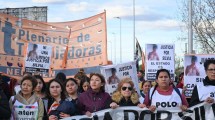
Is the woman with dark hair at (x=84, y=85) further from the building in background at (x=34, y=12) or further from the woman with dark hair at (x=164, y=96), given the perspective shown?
the building in background at (x=34, y=12)

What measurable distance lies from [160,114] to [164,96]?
318 millimetres

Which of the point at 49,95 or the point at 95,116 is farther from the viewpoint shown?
the point at 49,95

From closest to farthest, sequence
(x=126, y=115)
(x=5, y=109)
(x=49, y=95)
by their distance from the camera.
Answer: (x=5, y=109) → (x=126, y=115) → (x=49, y=95)

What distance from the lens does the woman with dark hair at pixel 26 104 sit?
6.75 meters

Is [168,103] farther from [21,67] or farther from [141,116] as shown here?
[21,67]

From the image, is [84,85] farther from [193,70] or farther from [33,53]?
[33,53]

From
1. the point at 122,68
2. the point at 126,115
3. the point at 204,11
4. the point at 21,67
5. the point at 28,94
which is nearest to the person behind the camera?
the point at 28,94

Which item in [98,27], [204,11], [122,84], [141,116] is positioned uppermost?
[204,11]

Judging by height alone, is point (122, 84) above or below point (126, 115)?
above

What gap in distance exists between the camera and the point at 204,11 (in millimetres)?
26391

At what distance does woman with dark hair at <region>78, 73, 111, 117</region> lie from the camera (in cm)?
721

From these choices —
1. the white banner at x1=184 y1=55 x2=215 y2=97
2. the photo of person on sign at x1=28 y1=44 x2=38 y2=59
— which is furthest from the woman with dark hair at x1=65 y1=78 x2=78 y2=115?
the photo of person on sign at x1=28 y1=44 x2=38 y2=59

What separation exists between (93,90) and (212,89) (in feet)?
5.68

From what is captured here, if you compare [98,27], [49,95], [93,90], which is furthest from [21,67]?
[93,90]
